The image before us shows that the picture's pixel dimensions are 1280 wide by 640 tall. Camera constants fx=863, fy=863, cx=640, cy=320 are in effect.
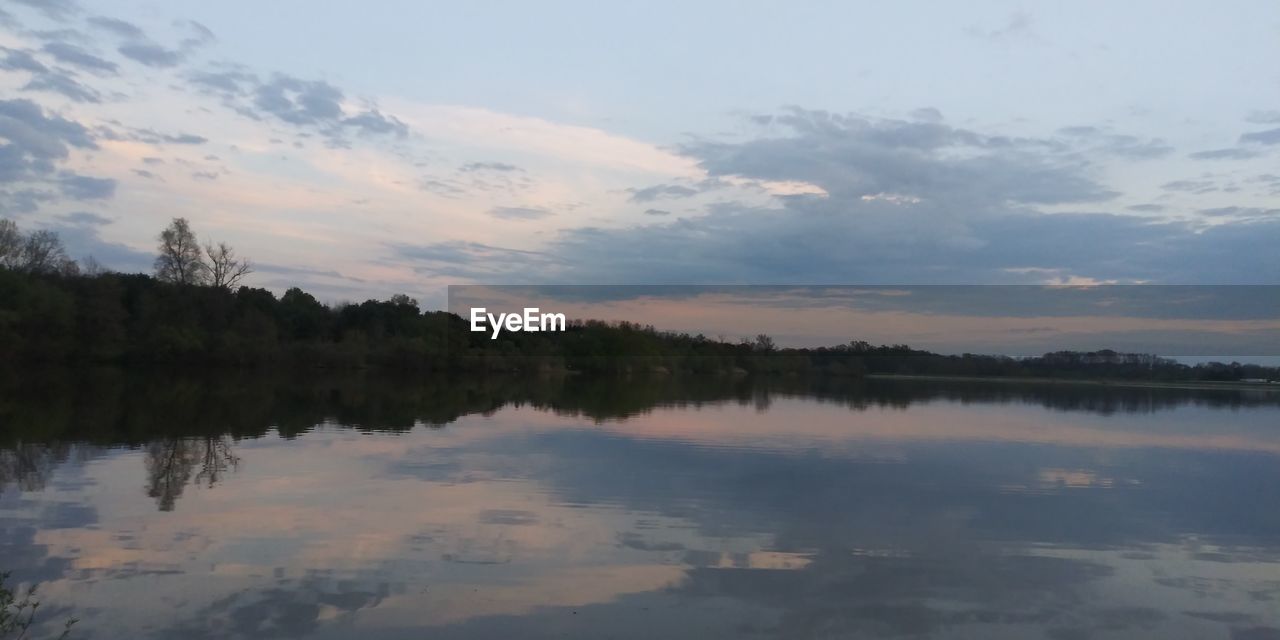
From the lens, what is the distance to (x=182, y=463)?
12.3 metres

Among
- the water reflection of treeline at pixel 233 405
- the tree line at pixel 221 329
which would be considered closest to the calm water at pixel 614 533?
the water reflection of treeline at pixel 233 405

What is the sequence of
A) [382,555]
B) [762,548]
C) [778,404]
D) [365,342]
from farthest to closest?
[365,342]
[778,404]
[762,548]
[382,555]

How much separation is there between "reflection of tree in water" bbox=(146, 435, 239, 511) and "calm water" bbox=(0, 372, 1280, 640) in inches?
2.8

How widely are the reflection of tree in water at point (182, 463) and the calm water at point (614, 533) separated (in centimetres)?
7

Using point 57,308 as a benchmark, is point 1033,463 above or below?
below

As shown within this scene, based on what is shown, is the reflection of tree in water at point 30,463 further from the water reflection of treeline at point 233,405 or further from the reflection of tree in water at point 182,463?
the reflection of tree in water at point 182,463

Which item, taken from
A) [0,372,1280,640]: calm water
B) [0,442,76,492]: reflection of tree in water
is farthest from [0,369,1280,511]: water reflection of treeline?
[0,372,1280,640]: calm water

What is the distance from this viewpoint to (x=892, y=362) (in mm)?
75625

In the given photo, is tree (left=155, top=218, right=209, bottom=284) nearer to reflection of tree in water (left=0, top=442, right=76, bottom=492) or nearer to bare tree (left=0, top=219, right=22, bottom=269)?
bare tree (left=0, top=219, right=22, bottom=269)

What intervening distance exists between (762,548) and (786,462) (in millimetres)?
6617

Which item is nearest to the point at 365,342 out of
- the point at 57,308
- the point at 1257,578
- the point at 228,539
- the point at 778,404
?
the point at 57,308

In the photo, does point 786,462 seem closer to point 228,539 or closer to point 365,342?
point 228,539

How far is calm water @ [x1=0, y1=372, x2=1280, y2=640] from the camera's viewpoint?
6.27m

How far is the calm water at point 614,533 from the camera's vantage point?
6.27 m
